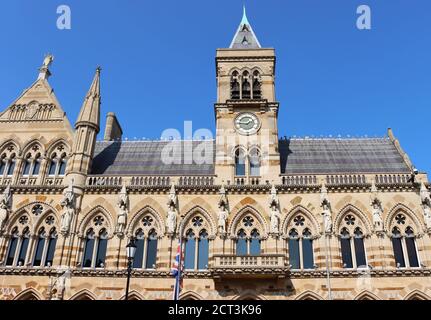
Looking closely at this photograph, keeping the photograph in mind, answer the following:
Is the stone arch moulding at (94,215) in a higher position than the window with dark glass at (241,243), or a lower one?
higher

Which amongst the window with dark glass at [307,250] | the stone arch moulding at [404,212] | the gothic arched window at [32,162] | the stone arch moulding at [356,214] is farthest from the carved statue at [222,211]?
the gothic arched window at [32,162]

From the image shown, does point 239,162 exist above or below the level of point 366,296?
above

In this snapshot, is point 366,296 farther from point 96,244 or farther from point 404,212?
point 96,244

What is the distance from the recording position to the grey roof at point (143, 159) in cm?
3166

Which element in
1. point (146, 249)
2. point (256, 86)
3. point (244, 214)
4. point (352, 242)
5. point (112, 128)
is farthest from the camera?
point (112, 128)

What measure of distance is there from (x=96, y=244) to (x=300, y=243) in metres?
13.8

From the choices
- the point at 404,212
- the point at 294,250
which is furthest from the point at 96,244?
the point at 404,212

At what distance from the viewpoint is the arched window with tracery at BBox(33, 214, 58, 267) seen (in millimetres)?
27266

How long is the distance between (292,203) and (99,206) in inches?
533

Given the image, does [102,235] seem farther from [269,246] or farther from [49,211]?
[269,246]

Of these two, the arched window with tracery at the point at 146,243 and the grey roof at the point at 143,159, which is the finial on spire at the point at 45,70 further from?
the arched window with tracery at the point at 146,243

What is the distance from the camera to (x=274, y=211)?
27.2 meters

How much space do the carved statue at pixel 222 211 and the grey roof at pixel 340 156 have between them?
572 centimetres

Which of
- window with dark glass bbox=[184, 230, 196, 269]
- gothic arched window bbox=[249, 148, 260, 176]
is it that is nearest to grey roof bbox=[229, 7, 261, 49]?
gothic arched window bbox=[249, 148, 260, 176]
